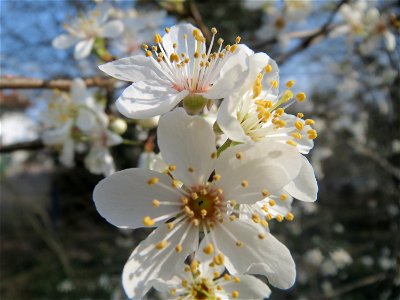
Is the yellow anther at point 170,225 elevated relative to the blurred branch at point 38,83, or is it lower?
elevated

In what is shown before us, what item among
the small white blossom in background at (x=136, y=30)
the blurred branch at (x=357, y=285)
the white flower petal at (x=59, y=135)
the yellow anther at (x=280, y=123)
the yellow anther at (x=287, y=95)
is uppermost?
the yellow anther at (x=287, y=95)

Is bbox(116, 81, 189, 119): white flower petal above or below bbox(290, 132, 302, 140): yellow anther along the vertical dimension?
above

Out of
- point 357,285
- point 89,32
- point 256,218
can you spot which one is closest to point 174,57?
point 256,218

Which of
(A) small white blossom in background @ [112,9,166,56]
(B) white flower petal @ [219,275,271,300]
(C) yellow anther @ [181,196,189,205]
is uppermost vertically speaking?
(C) yellow anther @ [181,196,189,205]

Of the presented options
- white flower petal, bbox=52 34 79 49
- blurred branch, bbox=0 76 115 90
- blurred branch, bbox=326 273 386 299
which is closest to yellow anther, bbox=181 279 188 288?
blurred branch, bbox=0 76 115 90

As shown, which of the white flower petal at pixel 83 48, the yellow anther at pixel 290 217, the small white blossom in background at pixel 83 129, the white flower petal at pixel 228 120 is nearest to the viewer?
the white flower petal at pixel 228 120

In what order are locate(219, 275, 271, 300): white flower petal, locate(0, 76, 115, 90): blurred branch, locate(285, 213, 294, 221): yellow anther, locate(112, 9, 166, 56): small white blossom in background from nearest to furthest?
1. locate(285, 213, 294, 221): yellow anther
2. locate(219, 275, 271, 300): white flower petal
3. locate(0, 76, 115, 90): blurred branch
4. locate(112, 9, 166, 56): small white blossom in background

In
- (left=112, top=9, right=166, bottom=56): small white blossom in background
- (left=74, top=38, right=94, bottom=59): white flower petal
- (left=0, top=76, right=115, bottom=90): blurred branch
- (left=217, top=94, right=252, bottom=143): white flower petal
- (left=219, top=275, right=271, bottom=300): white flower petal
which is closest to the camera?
(left=217, top=94, right=252, bottom=143): white flower petal

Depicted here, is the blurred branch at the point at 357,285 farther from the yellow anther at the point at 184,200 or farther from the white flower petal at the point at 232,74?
the white flower petal at the point at 232,74

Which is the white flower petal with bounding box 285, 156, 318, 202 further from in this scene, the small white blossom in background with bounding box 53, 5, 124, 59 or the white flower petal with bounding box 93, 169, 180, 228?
the small white blossom in background with bounding box 53, 5, 124, 59

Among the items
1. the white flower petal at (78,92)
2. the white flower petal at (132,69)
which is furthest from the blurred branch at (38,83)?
→ the white flower petal at (132,69)

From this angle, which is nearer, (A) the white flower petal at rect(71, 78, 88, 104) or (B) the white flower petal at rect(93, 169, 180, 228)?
(B) the white flower petal at rect(93, 169, 180, 228)
